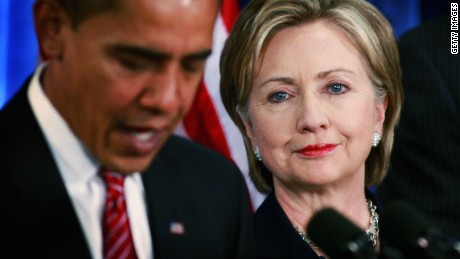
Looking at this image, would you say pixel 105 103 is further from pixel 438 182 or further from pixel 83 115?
pixel 438 182

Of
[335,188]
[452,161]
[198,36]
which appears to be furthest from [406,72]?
[198,36]

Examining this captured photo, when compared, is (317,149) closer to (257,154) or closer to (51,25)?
(257,154)

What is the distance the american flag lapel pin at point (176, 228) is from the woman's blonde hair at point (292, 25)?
55 cm

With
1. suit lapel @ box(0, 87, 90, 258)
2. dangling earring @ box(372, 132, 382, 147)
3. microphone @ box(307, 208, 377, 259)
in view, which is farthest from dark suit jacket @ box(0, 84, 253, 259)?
dangling earring @ box(372, 132, 382, 147)

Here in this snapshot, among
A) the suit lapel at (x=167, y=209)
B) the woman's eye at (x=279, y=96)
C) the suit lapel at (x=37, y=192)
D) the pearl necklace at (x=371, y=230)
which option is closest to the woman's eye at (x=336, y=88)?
the woman's eye at (x=279, y=96)

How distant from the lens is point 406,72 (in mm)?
2527

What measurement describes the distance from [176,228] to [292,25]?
2.11 ft

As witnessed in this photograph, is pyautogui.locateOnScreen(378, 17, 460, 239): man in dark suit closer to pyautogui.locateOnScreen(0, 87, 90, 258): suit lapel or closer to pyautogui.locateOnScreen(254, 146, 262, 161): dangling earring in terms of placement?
pyautogui.locateOnScreen(254, 146, 262, 161): dangling earring

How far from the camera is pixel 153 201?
1687mm

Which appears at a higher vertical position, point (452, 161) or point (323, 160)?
point (323, 160)

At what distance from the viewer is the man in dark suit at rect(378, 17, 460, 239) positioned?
2439 mm

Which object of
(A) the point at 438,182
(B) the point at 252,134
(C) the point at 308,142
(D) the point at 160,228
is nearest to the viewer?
(D) the point at 160,228

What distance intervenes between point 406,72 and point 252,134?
0.47m

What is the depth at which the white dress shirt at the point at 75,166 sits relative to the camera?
1612 mm
